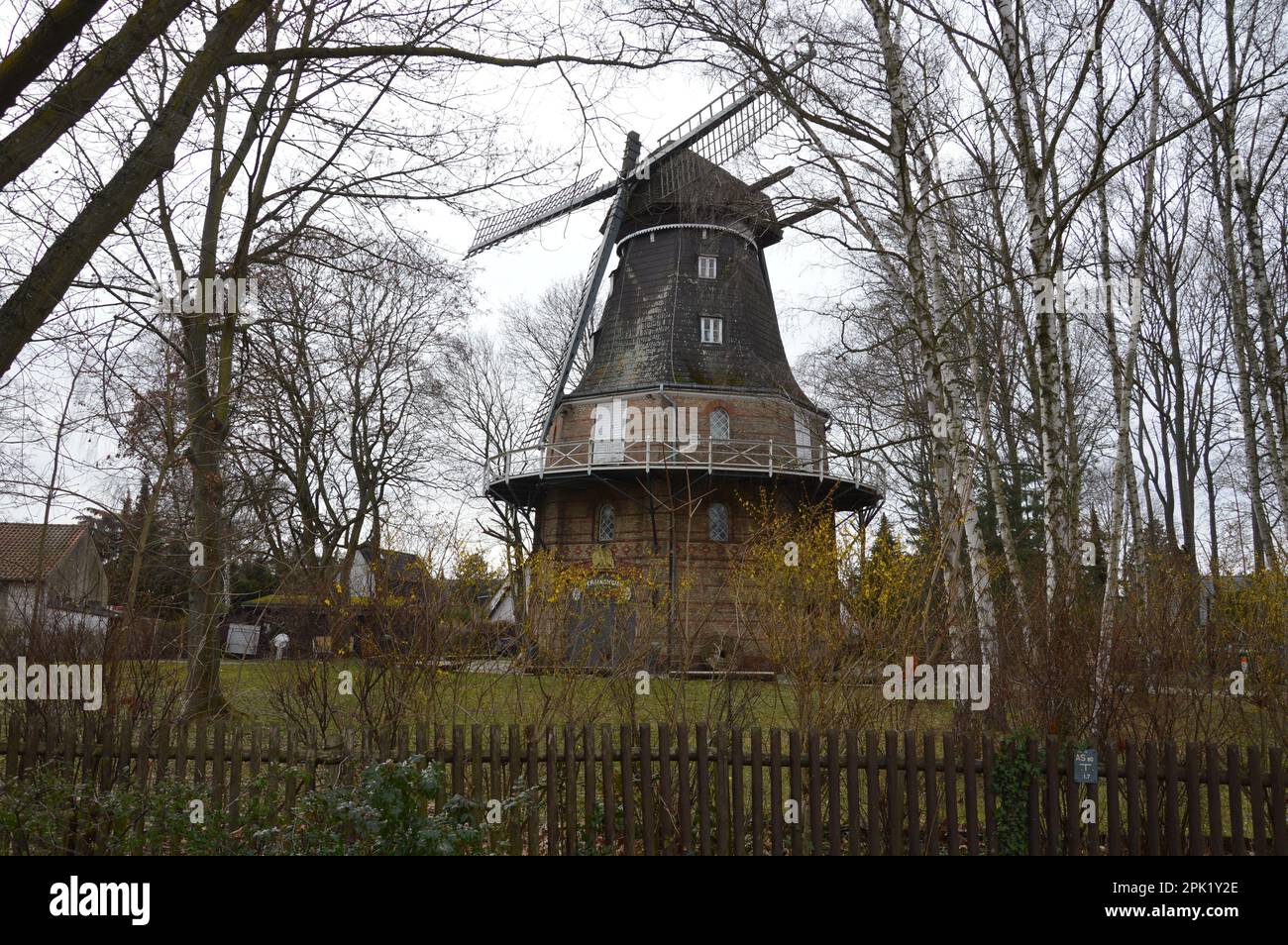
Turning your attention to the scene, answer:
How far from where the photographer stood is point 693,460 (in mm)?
22578

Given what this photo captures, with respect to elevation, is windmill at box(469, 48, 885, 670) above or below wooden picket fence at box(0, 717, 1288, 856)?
above

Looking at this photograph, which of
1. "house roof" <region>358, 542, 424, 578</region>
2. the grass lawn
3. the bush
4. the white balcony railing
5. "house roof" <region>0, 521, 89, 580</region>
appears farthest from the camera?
the white balcony railing

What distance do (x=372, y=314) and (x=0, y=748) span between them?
14.9 m

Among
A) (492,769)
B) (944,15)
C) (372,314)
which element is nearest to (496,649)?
(492,769)

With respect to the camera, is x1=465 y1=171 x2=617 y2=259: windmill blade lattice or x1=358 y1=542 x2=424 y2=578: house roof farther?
x1=465 y1=171 x2=617 y2=259: windmill blade lattice

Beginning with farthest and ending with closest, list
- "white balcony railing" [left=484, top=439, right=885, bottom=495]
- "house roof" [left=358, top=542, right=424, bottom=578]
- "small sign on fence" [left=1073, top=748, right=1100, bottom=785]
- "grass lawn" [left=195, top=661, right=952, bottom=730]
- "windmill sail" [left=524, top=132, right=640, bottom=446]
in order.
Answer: "windmill sail" [left=524, top=132, right=640, bottom=446]
"white balcony railing" [left=484, top=439, right=885, bottom=495]
"house roof" [left=358, top=542, right=424, bottom=578]
"grass lawn" [left=195, top=661, right=952, bottom=730]
"small sign on fence" [left=1073, top=748, right=1100, bottom=785]

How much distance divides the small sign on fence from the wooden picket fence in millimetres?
126

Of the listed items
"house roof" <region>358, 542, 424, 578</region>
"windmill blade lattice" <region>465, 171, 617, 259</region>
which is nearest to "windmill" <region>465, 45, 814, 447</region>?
"windmill blade lattice" <region>465, 171, 617, 259</region>

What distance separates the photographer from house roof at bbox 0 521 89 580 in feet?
25.1

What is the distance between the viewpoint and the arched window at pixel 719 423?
2462 centimetres

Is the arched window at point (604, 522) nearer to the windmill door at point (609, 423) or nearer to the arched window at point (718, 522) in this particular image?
the windmill door at point (609, 423)

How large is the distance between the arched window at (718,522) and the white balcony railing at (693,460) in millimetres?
1384

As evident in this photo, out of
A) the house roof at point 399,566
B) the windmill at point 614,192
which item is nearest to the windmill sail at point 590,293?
the windmill at point 614,192

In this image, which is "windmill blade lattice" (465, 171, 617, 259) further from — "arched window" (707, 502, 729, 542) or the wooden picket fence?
the wooden picket fence
